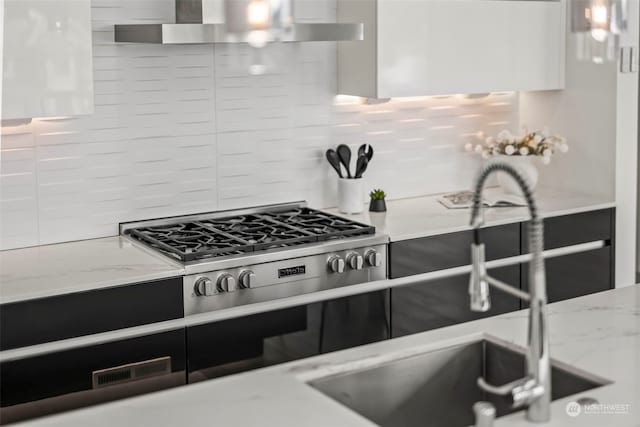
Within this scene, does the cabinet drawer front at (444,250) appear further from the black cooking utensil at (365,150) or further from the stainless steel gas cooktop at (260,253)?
the black cooking utensil at (365,150)

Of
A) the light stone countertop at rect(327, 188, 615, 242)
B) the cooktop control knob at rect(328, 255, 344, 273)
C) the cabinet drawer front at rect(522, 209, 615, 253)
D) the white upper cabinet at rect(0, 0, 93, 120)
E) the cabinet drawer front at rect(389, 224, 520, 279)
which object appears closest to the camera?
the white upper cabinet at rect(0, 0, 93, 120)

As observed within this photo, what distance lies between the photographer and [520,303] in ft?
14.3

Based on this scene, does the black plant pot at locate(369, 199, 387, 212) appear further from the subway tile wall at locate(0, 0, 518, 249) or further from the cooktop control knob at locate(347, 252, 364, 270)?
the cooktop control knob at locate(347, 252, 364, 270)

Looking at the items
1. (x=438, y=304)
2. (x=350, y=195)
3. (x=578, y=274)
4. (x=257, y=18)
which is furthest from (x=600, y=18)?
(x=578, y=274)

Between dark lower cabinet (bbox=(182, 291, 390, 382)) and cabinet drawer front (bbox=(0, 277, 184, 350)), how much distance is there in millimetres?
168

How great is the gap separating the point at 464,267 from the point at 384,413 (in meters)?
1.79

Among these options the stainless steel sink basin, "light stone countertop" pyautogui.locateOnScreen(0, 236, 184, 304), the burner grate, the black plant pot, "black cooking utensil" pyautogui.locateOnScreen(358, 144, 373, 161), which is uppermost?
"black cooking utensil" pyautogui.locateOnScreen(358, 144, 373, 161)

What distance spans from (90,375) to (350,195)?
1523mm

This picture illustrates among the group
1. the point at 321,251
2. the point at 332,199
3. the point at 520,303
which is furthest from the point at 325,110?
the point at 520,303

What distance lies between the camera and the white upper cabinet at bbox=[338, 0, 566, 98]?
13.6ft

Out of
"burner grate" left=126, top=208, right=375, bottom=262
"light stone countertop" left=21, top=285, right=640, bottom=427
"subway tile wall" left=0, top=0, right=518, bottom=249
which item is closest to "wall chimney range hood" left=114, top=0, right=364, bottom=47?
"subway tile wall" left=0, top=0, right=518, bottom=249

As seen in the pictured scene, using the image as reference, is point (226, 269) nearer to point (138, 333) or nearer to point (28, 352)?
point (138, 333)

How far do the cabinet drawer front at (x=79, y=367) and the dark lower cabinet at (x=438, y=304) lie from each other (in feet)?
3.29

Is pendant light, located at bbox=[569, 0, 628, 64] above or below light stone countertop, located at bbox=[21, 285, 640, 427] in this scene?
above
